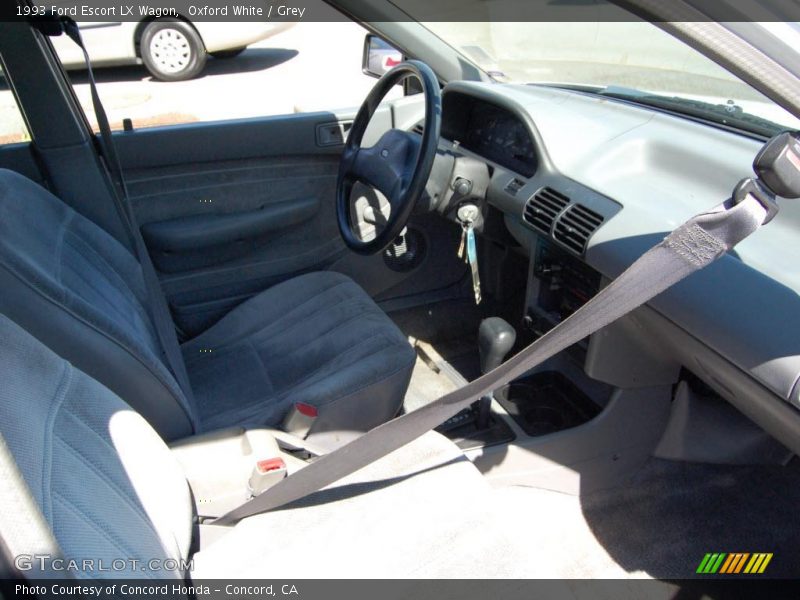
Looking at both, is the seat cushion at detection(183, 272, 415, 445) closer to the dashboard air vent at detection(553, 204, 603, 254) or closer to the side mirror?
the dashboard air vent at detection(553, 204, 603, 254)

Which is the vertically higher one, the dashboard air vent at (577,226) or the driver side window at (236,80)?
the dashboard air vent at (577,226)

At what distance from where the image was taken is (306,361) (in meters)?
1.75

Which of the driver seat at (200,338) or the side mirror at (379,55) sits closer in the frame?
the driver seat at (200,338)

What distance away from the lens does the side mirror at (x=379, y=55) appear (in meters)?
2.23

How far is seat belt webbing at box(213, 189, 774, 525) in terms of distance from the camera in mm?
862

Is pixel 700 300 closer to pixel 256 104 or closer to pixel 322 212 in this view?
pixel 322 212

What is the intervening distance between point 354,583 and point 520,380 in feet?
3.45

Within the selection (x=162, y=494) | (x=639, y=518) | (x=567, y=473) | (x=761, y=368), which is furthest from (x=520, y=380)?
(x=162, y=494)

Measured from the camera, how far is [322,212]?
2342mm

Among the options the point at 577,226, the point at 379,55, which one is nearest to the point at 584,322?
the point at 577,226

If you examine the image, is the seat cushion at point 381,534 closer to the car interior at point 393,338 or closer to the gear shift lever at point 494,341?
the car interior at point 393,338

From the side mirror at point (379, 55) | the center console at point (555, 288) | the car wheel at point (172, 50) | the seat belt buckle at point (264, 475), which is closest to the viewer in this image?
the seat belt buckle at point (264, 475)

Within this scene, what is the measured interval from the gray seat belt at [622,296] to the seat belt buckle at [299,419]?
320mm

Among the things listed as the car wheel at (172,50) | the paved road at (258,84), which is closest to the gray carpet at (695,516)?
the paved road at (258,84)
